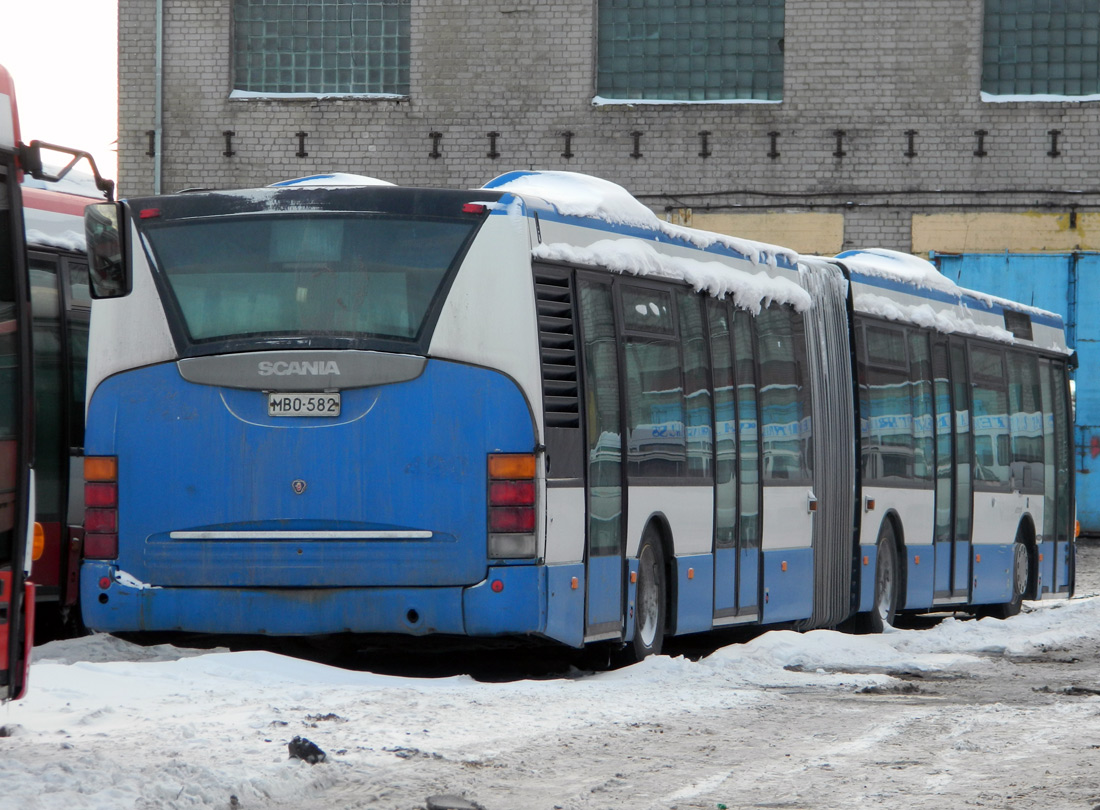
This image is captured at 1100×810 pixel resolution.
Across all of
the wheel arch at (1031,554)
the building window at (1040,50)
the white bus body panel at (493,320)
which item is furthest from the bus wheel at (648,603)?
the building window at (1040,50)

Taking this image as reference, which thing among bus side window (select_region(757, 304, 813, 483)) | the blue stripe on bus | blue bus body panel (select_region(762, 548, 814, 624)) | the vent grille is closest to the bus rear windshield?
the vent grille

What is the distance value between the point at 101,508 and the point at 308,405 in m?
1.28

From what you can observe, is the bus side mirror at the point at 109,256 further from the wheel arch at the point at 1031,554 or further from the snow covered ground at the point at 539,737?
the wheel arch at the point at 1031,554

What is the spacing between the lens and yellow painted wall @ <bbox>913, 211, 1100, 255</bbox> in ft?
91.6

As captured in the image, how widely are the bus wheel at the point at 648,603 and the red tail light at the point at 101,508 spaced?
291 centimetres

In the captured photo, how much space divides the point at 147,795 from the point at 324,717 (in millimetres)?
1920

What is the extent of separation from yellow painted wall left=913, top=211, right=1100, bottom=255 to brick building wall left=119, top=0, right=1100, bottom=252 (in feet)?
0.29

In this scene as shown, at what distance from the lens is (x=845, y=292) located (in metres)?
15.0

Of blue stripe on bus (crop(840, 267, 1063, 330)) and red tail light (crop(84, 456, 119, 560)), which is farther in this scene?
blue stripe on bus (crop(840, 267, 1063, 330))

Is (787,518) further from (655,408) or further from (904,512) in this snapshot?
(904,512)

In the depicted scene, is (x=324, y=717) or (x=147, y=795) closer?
(x=147, y=795)

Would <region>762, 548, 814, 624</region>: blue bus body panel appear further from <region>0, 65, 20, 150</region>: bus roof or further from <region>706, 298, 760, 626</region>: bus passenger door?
<region>0, 65, 20, 150</region>: bus roof

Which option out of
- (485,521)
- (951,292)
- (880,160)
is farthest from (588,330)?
(880,160)

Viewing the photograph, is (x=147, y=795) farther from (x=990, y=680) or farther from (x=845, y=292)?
(x=845, y=292)
